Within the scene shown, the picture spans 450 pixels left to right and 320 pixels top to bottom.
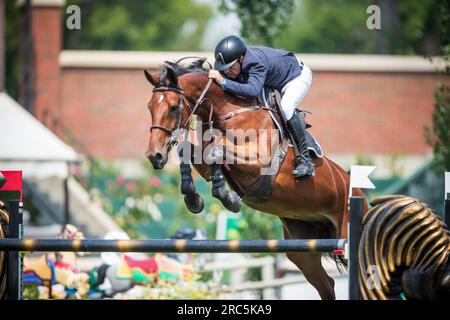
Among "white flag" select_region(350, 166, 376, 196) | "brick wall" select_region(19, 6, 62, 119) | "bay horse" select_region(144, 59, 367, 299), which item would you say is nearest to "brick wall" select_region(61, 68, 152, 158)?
"brick wall" select_region(19, 6, 62, 119)

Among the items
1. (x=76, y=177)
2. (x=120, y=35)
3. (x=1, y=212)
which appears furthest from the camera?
(x=120, y=35)

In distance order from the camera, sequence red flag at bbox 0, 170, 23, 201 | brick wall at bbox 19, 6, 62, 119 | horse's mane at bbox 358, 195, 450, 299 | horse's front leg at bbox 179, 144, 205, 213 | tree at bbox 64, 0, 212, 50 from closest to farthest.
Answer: horse's mane at bbox 358, 195, 450, 299, red flag at bbox 0, 170, 23, 201, horse's front leg at bbox 179, 144, 205, 213, brick wall at bbox 19, 6, 62, 119, tree at bbox 64, 0, 212, 50

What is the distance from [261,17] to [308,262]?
497 centimetres

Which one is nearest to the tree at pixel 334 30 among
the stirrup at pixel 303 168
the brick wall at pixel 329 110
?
the brick wall at pixel 329 110

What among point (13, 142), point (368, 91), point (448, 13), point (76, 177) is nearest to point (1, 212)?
point (448, 13)

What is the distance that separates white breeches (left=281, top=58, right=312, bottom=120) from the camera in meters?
7.27

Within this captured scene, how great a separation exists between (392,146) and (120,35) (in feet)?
57.0

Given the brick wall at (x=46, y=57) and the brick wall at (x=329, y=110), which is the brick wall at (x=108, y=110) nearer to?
the brick wall at (x=329, y=110)

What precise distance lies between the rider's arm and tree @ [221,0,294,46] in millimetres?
4803

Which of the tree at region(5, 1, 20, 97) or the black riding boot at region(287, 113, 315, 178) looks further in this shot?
the tree at region(5, 1, 20, 97)

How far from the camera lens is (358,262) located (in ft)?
16.6

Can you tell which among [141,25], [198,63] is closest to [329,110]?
[198,63]

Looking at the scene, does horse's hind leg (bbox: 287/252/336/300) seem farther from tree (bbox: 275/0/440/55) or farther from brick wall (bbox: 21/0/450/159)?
tree (bbox: 275/0/440/55)
